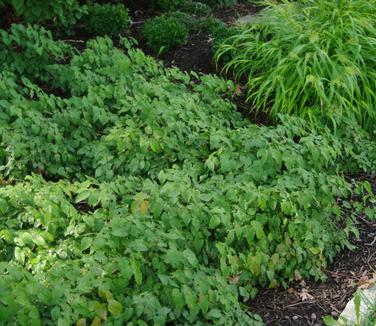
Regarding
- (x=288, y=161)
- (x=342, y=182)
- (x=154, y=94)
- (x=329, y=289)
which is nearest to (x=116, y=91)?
(x=154, y=94)

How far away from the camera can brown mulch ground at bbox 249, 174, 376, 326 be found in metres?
3.64

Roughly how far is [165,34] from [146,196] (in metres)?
2.89

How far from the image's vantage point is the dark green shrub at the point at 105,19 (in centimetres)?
626

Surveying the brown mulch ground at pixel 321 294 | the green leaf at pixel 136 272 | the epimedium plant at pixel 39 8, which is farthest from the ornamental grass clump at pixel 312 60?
the green leaf at pixel 136 272

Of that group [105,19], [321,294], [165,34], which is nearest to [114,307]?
[321,294]

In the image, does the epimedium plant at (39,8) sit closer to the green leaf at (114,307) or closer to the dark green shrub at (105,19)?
the dark green shrub at (105,19)

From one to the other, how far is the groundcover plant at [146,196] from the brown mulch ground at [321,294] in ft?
0.26

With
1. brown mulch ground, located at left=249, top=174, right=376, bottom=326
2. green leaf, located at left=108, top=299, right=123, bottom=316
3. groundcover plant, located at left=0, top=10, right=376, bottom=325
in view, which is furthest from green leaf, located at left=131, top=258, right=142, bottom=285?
brown mulch ground, located at left=249, top=174, right=376, bottom=326

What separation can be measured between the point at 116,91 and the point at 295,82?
1.39m

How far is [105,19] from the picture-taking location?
20.5 ft

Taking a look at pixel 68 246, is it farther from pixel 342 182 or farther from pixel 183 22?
pixel 183 22

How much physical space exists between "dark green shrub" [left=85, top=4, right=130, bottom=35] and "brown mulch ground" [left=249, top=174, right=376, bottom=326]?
10.7 feet

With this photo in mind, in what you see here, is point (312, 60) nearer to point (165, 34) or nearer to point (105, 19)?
point (165, 34)

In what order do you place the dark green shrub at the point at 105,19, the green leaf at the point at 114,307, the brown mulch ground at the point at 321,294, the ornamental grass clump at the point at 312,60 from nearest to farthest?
the green leaf at the point at 114,307
the brown mulch ground at the point at 321,294
the ornamental grass clump at the point at 312,60
the dark green shrub at the point at 105,19
